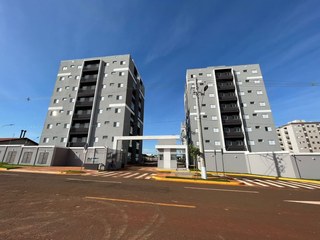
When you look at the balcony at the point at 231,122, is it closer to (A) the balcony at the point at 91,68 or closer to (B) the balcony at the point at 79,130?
(B) the balcony at the point at 79,130

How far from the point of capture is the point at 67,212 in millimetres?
4109

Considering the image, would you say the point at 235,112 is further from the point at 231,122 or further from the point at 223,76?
the point at 223,76

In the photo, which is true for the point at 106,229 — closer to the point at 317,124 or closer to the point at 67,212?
the point at 67,212

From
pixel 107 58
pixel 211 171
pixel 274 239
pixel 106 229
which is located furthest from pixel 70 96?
pixel 274 239

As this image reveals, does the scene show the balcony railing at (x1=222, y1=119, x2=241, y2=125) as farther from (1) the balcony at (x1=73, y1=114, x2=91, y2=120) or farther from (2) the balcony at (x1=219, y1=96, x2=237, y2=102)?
(1) the balcony at (x1=73, y1=114, x2=91, y2=120)

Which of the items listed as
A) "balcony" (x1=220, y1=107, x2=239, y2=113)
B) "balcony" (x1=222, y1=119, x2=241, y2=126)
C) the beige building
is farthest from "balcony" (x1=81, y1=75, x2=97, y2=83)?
the beige building

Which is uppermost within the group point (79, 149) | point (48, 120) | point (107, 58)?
point (107, 58)

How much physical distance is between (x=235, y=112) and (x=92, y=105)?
36460mm

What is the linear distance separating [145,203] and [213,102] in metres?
36.5

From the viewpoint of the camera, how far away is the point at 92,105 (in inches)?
1374

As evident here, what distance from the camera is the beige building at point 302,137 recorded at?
68500mm

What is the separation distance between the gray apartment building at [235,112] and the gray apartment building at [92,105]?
58.1 feet

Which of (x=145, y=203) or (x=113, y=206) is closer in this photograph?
(x=113, y=206)

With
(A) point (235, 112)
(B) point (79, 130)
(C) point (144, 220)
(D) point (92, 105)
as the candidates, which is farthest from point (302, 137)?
(B) point (79, 130)
